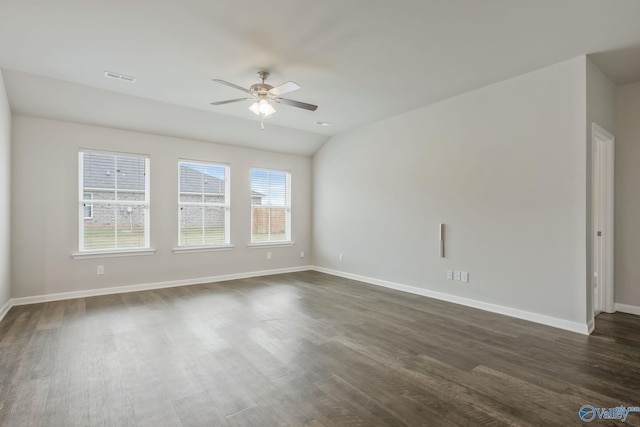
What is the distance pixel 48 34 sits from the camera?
289 centimetres

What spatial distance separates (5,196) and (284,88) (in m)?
3.82

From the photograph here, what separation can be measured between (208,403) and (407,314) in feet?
8.56

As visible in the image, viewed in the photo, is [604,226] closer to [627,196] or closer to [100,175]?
[627,196]

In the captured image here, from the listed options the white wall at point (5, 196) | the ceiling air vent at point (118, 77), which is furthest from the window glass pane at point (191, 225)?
the ceiling air vent at point (118, 77)

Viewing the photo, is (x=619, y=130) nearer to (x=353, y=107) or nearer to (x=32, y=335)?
(x=353, y=107)

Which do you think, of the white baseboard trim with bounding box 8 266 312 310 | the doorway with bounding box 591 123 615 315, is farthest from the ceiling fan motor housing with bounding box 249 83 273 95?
the doorway with bounding box 591 123 615 315

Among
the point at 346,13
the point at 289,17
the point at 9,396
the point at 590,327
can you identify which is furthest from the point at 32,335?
the point at 590,327

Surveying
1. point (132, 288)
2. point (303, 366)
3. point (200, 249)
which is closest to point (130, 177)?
point (200, 249)

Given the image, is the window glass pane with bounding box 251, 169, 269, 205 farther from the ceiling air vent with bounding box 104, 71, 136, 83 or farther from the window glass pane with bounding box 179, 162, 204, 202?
the ceiling air vent with bounding box 104, 71, 136, 83

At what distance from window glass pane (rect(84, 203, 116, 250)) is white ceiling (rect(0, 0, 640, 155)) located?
4.43 ft

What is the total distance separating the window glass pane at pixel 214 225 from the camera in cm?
596

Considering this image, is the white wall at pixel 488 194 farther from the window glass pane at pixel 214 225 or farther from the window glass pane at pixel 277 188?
the window glass pane at pixel 214 225

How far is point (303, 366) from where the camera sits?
262 cm

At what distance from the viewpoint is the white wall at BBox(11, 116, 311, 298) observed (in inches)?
174
